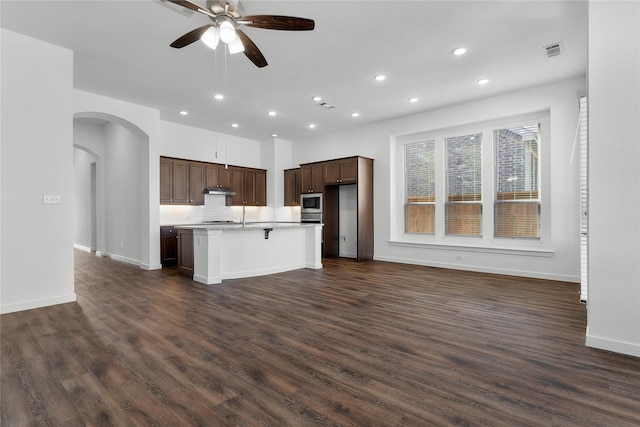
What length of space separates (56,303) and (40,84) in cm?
265

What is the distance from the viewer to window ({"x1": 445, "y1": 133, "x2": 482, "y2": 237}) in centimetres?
604

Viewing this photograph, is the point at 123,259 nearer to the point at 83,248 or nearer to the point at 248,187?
the point at 248,187

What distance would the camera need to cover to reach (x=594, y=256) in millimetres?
2564

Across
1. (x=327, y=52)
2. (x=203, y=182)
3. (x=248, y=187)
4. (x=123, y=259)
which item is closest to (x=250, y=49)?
(x=327, y=52)

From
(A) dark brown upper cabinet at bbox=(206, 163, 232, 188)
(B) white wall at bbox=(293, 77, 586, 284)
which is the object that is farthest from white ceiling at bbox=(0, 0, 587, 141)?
(A) dark brown upper cabinet at bbox=(206, 163, 232, 188)

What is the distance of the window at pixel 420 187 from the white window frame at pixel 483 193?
0.36 feet

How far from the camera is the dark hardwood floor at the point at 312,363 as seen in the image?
1719 millimetres

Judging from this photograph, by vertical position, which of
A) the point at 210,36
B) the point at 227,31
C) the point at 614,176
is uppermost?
the point at 210,36

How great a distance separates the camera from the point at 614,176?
250 centimetres

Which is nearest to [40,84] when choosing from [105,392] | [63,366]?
[63,366]

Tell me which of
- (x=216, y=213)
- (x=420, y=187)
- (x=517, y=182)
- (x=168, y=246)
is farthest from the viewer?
(x=216, y=213)

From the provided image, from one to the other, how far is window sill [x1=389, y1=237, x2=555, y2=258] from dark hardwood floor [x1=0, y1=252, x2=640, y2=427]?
136 centimetres

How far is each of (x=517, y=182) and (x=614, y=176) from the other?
130 inches

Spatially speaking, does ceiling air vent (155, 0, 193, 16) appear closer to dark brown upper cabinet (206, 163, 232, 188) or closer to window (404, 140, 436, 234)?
dark brown upper cabinet (206, 163, 232, 188)
